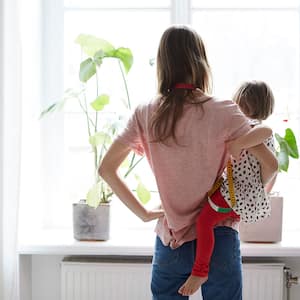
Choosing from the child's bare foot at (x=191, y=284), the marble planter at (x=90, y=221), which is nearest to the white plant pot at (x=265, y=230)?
the marble planter at (x=90, y=221)

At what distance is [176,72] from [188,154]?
0.23 meters

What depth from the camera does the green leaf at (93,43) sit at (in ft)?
7.27

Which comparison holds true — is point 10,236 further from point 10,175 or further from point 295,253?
point 295,253

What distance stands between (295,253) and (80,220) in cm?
81

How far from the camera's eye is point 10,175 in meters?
2.11

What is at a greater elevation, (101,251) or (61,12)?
(61,12)

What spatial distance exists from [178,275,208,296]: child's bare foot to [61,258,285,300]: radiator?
0.59 m

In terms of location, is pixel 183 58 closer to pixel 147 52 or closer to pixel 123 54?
pixel 123 54

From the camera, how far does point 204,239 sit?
1.66 m

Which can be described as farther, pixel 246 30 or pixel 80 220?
pixel 246 30

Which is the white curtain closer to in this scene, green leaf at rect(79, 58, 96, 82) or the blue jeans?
green leaf at rect(79, 58, 96, 82)

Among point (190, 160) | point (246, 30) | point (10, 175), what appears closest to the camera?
point (190, 160)

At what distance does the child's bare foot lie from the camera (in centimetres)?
167

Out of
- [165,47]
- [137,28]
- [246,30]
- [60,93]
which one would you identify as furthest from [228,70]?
[165,47]
